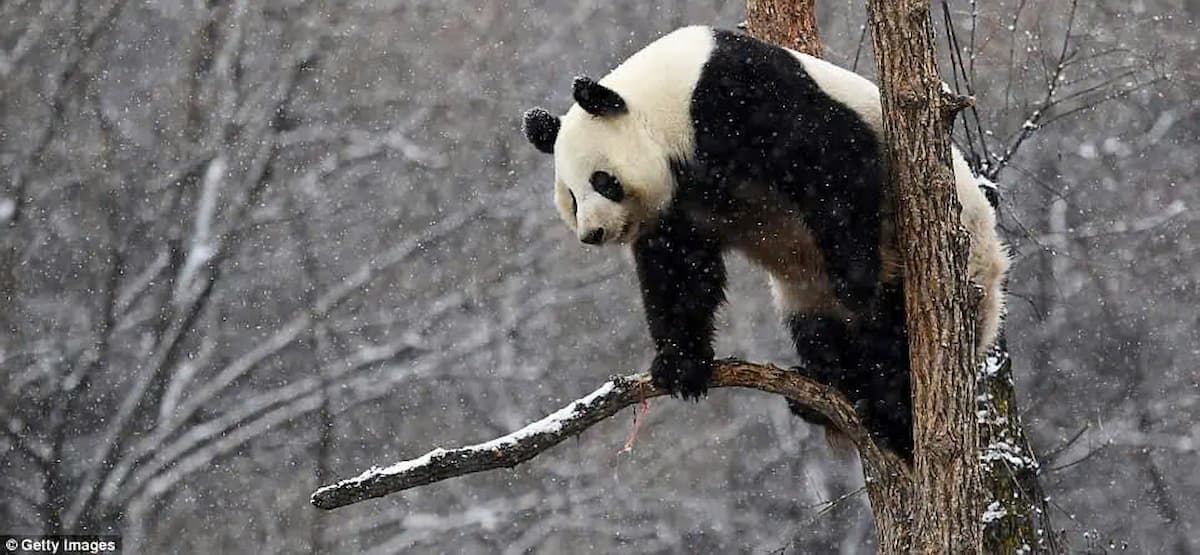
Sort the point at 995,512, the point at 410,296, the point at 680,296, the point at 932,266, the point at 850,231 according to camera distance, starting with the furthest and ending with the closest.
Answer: the point at 410,296
the point at 995,512
the point at 680,296
the point at 850,231
the point at 932,266

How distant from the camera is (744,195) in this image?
15.0ft

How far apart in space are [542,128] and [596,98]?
0.32 metres

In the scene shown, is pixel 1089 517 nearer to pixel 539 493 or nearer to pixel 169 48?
pixel 539 493

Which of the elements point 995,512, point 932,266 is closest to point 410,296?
point 995,512

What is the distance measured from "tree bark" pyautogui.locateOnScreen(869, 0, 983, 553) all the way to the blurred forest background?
322 inches

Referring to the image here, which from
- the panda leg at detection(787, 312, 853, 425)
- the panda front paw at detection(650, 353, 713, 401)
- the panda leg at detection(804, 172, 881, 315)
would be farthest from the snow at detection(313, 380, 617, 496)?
the panda leg at detection(787, 312, 853, 425)

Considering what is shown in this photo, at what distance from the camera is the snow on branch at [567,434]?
4281 millimetres

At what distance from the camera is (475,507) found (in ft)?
46.5

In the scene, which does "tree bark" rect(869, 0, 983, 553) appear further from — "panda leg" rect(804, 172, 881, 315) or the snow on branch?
the snow on branch

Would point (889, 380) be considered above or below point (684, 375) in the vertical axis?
above

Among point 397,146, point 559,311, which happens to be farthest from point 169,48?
point 559,311

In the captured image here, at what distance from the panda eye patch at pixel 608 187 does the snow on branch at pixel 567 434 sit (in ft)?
1.83

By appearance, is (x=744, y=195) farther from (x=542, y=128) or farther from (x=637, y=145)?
(x=542, y=128)

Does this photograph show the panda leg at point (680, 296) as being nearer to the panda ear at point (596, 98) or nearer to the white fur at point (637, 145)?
the white fur at point (637, 145)
